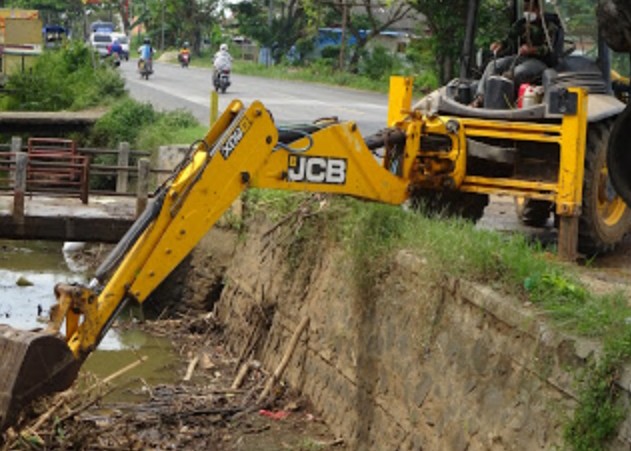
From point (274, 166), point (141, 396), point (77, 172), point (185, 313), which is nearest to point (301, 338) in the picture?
point (141, 396)

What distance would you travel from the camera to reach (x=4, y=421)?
28.1 ft

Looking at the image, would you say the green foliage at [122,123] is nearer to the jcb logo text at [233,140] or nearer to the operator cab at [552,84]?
the operator cab at [552,84]

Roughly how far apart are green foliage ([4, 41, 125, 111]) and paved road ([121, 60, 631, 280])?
127 centimetres

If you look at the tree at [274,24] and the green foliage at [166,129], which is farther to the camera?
the tree at [274,24]

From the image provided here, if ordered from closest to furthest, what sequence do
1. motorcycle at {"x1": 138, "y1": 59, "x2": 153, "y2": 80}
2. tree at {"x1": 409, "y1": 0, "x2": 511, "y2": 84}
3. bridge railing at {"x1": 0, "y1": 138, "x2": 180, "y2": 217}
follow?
bridge railing at {"x1": 0, "y1": 138, "x2": 180, "y2": 217}, tree at {"x1": 409, "y1": 0, "x2": 511, "y2": 84}, motorcycle at {"x1": 138, "y1": 59, "x2": 153, "y2": 80}

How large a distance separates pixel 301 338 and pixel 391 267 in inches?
88.3

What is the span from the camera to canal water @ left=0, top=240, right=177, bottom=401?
14.7 metres

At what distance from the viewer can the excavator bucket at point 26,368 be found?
28.1 feet

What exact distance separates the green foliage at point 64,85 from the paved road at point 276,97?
1.30 meters

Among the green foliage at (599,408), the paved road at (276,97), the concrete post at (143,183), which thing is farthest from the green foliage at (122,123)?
the green foliage at (599,408)

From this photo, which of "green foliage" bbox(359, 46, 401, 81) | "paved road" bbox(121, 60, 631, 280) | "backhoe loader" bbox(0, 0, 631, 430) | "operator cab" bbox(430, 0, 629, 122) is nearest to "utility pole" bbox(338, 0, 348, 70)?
"green foliage" bbox(359, 46, 401, 81)

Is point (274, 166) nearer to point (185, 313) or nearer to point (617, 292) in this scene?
point (617, 292)

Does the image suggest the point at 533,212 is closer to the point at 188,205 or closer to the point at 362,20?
the point at 188,205

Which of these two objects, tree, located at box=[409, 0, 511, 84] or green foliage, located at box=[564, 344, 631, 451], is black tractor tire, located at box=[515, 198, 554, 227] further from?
tree, located at box=[409, 0, 511, 84]
